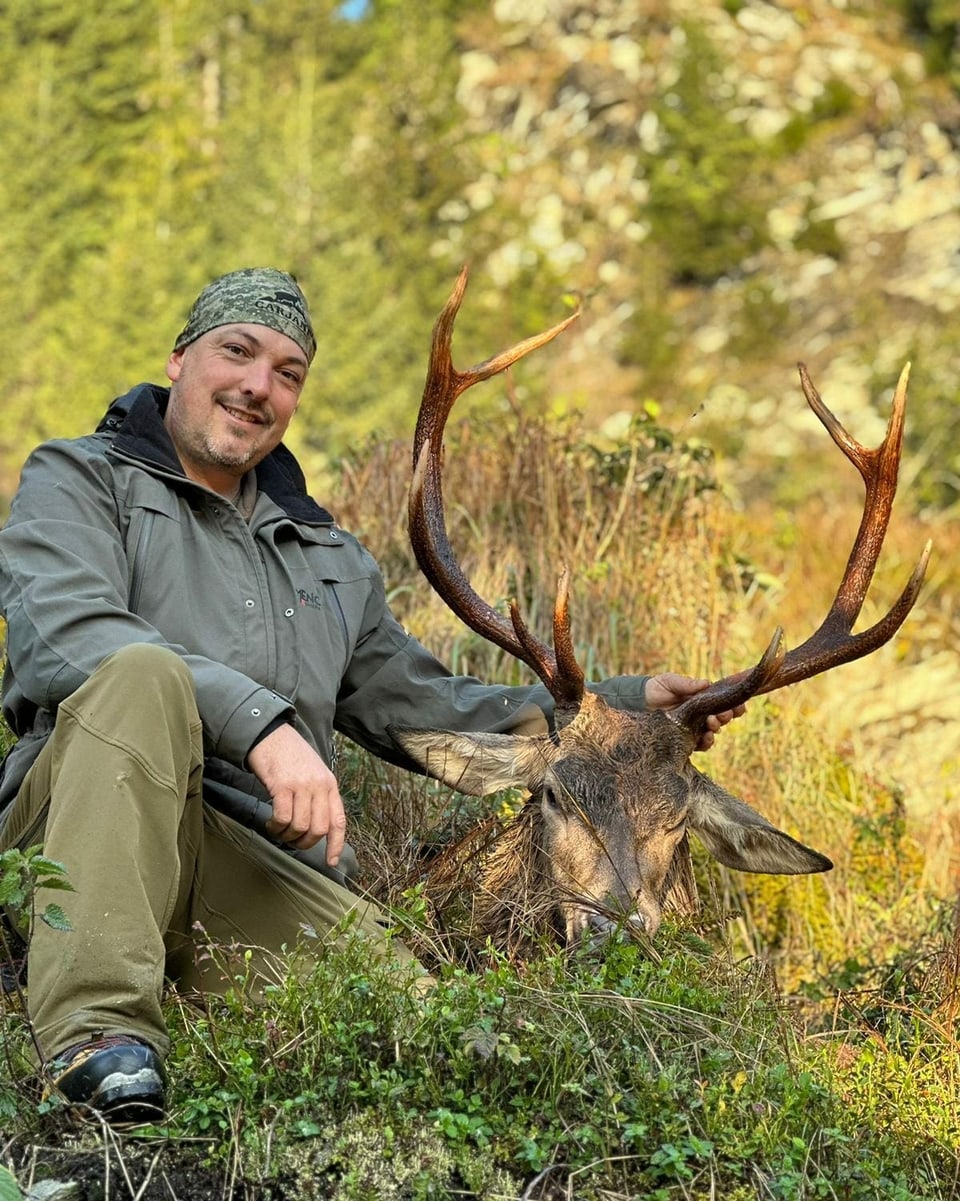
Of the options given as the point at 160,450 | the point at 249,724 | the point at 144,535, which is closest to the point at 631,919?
the point at 249,724

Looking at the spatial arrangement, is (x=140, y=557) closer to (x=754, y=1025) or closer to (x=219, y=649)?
(x=219, y=649)

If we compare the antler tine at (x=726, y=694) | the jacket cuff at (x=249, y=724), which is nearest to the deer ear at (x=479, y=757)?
the antler tine at (x=726, y=694)

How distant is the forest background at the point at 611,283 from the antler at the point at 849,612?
1.55 metres

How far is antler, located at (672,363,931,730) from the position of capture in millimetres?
5223

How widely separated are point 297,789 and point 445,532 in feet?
5.60

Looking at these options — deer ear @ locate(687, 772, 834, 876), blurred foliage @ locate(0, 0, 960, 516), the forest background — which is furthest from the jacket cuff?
blurred foliage @ locate(0, 0, 960, 516)

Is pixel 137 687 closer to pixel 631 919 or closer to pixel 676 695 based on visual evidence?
pixel 631 919

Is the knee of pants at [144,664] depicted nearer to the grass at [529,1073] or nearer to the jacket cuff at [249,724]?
the jacket cuff at [249,724]

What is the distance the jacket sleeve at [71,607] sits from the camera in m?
3.99

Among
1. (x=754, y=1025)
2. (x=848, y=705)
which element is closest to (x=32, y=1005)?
(x=754, y=1025)

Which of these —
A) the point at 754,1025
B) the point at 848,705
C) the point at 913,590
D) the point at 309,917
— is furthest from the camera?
the point at 848,705

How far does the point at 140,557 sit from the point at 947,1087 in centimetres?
255

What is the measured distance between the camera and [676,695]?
17.6ft

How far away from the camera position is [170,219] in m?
32.1
